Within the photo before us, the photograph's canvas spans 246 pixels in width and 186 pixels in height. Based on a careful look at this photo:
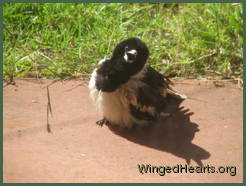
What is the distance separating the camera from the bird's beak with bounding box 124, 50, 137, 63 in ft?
12.3

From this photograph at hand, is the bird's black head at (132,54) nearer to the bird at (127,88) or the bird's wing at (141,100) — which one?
the bird at (127,88)

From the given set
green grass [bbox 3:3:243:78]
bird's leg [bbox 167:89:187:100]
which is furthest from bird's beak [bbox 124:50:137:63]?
green grass [bbox 3:3:243:78]

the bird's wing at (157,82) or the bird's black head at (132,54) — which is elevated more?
the bird's black head at (132,54)

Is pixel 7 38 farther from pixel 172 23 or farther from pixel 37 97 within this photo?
pixel 172 23

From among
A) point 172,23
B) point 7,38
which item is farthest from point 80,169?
point 172,23

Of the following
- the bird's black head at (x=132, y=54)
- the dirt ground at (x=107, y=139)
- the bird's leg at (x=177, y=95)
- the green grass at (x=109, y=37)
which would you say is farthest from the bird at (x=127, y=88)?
the green grass at (x=109, y=37)

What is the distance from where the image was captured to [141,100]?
389cm

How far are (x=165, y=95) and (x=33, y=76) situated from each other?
1309mm

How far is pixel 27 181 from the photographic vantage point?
10.3ft

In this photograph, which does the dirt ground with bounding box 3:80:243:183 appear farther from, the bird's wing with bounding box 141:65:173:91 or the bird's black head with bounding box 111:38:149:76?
the bird's black head with bounding box 111:38:149:76

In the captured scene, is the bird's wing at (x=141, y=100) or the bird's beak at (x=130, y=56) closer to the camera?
the bird's beak at (x=130, y=56)

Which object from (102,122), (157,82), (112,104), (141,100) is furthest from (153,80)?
(102,122)

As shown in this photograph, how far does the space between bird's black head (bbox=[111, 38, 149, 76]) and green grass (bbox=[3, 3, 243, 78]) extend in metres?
1.05

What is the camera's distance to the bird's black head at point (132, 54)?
3777 millimetres
